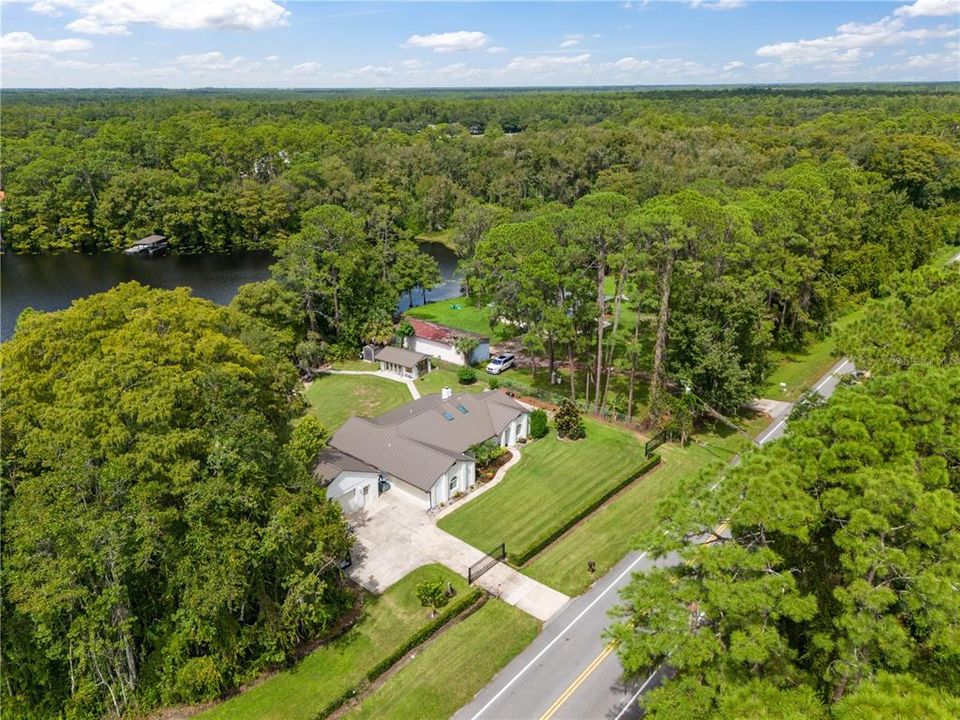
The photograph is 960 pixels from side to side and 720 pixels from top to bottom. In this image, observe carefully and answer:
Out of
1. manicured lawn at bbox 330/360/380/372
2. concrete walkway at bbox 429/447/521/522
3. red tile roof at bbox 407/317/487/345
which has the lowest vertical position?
manicured lawn at bbox 330/360/380/372

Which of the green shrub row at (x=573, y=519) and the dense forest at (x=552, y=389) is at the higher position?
the dense forest at (x=552, y=389)

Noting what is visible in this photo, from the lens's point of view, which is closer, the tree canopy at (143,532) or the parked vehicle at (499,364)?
the tree canopy at (143,532)

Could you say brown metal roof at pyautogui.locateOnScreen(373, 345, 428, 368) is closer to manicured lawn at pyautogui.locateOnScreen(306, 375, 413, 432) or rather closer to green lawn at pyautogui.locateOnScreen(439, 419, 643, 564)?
manicured lawn at pyautogui.locateOnScreen(306, 375, 413, 432)

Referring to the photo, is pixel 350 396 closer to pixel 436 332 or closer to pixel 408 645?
pixel 436 332

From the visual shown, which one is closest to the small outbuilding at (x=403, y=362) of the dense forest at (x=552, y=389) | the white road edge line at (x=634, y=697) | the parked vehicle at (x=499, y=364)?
the dense forest at (x=552, y=389)

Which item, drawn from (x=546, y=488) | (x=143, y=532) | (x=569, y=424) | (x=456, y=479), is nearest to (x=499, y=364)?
(x=569, y=424)

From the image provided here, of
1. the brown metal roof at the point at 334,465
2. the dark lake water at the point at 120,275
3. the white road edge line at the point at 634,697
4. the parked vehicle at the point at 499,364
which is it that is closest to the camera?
the white road edge line at the point at 634,697

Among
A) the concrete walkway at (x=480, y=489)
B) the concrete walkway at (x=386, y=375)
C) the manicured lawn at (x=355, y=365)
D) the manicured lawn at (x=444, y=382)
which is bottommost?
the manicured lawn at (x=355, y=365)

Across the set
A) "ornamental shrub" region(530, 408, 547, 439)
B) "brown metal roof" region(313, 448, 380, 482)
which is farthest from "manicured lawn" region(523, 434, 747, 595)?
"brown metal roof" region(313, 448, 380, 482)

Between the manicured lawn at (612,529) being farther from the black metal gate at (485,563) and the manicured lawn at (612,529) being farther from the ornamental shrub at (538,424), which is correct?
the ornamental shrub at (538,424)
